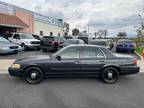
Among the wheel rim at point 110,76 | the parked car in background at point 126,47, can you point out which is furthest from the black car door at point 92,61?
the parked car in background at point 126,47

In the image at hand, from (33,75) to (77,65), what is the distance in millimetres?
1662

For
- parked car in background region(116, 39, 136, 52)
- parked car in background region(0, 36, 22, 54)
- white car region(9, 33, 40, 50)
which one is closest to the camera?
parked car in background region(0, 36, 22, 54)

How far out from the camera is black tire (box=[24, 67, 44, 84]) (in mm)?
6176

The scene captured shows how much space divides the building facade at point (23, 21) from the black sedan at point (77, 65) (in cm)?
1756

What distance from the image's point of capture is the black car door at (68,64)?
621cm

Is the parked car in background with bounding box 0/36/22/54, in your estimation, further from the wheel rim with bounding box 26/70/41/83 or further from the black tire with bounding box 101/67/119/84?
the black tire with bounding box 101/67/119/84

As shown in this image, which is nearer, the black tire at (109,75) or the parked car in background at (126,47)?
the black tire at (109,75)

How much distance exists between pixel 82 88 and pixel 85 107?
1.51 meters

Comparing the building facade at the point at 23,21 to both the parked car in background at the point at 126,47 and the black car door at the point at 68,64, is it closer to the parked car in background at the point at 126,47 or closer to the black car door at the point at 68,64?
the parked car in background at the point at 126,47

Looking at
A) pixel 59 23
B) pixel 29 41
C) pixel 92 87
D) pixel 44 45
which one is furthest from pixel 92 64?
pixel 59 23

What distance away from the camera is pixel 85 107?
431 cm

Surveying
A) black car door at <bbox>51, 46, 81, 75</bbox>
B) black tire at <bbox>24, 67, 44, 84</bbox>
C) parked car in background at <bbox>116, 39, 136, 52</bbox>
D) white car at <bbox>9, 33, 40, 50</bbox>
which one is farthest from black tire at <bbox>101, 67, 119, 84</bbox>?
white car at <bbox>9, 33, 40, 50</bbox>

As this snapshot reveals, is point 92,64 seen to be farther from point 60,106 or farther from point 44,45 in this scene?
point 44,45

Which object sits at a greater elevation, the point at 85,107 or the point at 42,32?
the point at 42,32
